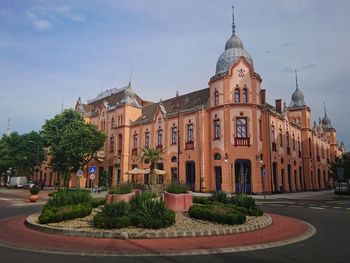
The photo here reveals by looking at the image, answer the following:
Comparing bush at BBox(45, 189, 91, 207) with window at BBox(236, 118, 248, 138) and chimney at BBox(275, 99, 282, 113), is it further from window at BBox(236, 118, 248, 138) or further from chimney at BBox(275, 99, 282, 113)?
chimney at BBox(275, 99, 282, 113)

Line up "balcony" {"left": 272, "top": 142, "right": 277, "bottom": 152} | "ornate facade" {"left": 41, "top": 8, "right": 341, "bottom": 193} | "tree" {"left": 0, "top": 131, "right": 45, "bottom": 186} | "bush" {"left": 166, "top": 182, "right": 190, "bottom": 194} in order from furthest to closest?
1. "tree" {"left": 0, "top": 131, "right": 45, "bottom": 186}
2. "balcony" {"left": 272, "top": 142, "right": 277, "bottom": 152}
3. "ornate facade" {"left": 41, "top": 8, "right": 341, "bottom": 193}
4. "bush" {"left": 166, "top": 182, "right": 190, "bottom": 194}

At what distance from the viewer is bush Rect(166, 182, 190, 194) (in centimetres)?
1678

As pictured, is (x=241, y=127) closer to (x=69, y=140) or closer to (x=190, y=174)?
(x=190, y=174)

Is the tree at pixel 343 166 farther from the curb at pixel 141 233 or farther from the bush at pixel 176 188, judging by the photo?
the curb at pixel 141 233

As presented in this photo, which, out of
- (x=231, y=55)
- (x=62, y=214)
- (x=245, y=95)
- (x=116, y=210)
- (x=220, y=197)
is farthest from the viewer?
(x=231, y=55)

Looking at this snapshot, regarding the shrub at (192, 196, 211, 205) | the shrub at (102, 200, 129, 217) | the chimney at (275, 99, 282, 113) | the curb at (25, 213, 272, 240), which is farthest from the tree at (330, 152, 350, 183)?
the shrub at (102, 200, 129, 217)

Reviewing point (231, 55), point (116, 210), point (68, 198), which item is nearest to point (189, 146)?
point (231, 55)

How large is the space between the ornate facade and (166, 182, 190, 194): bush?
62.1ft

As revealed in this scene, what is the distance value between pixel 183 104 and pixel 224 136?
11.3m

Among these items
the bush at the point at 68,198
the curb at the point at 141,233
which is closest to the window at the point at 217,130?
the bush at the point at 68,198

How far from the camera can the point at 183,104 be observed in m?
48.1

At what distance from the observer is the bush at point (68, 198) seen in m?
16.7

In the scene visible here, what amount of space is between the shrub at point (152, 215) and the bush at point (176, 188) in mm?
3593

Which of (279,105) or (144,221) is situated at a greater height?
(279,105)
